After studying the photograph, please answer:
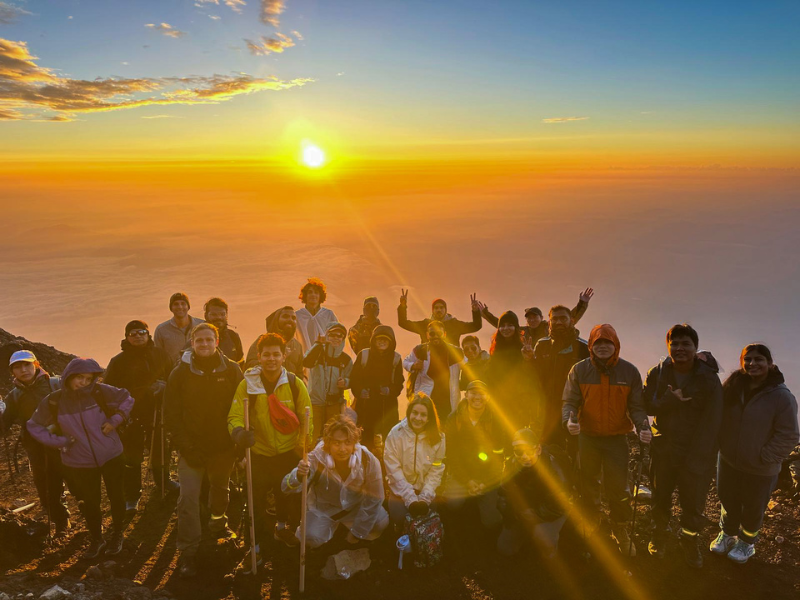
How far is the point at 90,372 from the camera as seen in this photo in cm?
490

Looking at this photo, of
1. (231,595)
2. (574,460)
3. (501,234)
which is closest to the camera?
(231,595)

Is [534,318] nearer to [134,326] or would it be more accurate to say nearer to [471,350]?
[471,350]

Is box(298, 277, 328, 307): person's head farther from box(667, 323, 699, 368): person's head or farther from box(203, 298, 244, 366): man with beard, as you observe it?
box(667, 323, 699, 368): person's head

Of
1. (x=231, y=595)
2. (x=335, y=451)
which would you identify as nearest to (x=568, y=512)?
(x=335, y=451)

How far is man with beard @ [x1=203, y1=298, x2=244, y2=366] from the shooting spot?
6547 millimetres

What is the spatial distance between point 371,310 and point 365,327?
0.91 ft

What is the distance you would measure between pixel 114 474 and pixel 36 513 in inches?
73.8

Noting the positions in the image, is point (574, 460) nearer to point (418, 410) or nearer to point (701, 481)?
point (701, 481)

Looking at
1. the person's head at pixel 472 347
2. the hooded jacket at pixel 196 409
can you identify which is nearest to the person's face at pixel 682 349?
the person's head at pixel 472 347

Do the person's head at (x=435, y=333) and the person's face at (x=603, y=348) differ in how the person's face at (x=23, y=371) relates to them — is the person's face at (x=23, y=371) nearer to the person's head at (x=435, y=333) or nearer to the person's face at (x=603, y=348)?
the person's head at (x=435, y=333)

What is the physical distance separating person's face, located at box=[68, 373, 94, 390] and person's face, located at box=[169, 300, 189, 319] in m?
1.81

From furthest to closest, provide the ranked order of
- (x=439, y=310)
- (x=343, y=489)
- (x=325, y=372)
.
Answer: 1. (x=439, y=310)
2. (x=325, y=372)
3. (x=343, y=489)

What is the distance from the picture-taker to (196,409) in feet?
16.4

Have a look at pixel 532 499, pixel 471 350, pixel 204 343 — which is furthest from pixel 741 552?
pixel 204 343
